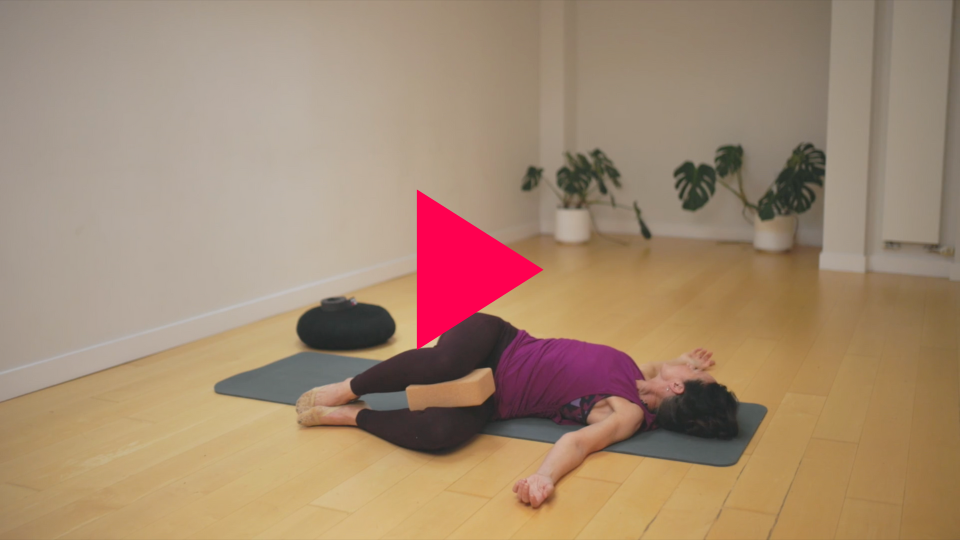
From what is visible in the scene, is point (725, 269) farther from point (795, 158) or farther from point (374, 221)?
point (374, 221)

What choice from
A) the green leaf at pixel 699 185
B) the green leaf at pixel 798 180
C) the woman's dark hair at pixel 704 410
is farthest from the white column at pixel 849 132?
the woman's dark hair at pixel 704 410

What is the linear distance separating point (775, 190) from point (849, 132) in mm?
1284

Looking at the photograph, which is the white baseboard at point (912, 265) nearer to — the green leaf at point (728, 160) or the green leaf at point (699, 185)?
the green leaf at point (699, 185)

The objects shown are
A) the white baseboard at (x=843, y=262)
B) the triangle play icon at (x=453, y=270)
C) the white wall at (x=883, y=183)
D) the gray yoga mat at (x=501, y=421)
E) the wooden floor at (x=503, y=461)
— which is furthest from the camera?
the white baseboard at (x=843, y=262)

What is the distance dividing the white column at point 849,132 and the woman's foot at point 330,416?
12.3 ft

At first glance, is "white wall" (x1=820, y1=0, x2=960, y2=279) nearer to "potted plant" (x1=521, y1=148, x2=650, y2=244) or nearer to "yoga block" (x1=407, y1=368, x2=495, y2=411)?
"potted plant" (x1=521, y1=148, x2=650, y2=244)

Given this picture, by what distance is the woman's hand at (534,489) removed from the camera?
6.60 feet

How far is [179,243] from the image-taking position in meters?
3.67

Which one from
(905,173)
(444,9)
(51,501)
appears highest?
(444,9)

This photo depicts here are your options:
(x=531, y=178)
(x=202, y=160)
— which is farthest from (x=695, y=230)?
(x=202, y=160)

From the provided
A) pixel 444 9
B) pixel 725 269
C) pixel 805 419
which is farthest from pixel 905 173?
pixel 444 9

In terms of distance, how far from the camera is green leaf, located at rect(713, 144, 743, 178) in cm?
604

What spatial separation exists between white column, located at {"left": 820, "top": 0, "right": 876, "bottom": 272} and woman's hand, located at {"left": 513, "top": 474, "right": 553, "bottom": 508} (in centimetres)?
377

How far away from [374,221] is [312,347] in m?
1.56
